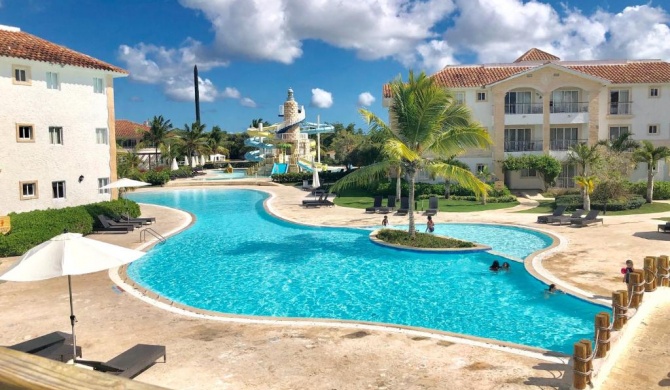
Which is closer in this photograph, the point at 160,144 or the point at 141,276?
the point at 141,276

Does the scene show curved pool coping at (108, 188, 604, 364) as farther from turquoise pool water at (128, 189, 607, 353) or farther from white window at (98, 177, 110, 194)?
white window at (98, 177, 110, 194)

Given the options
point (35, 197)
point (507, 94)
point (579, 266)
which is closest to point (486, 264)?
point (579, 266)

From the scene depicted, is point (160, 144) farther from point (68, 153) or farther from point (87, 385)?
point (87, 385)

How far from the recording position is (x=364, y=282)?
17.2m

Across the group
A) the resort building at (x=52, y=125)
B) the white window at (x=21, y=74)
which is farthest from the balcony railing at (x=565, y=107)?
the white window at (x=21, y=74)

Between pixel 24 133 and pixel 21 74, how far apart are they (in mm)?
2885

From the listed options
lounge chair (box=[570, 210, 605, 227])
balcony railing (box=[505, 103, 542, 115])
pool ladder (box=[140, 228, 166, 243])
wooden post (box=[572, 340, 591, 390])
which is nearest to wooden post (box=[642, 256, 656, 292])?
wooden post (box=[572, 340, 591, 390])

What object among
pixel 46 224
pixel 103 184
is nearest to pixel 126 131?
pixel 103 184

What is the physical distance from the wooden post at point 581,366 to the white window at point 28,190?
25478 mm

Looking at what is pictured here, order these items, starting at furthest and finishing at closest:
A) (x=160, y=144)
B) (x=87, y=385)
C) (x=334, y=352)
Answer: (x=160, y=144), (x=334, y=352), (x=87, y=385)

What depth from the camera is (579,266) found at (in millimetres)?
17406

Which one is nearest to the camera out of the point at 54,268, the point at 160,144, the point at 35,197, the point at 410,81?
the point at 54,268

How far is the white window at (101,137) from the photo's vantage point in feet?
93.5

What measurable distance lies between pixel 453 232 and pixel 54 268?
20517 millimetres
